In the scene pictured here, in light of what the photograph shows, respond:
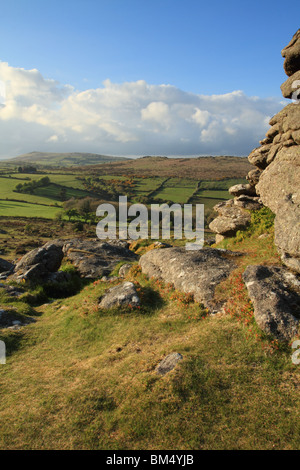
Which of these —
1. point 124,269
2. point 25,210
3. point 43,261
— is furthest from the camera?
point 25,210

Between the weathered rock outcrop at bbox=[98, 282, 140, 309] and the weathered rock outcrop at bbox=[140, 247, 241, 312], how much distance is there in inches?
101

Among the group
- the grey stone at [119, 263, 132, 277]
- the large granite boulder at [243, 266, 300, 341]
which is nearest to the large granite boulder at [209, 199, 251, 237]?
the grey stone at [119, 263, 132, 277]

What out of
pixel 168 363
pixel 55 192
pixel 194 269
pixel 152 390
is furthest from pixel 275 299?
pixel 55 192

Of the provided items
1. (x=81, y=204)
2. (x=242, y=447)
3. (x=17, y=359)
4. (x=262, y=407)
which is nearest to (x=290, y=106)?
(x=262, y=407)

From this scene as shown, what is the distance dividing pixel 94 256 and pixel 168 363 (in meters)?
18.1

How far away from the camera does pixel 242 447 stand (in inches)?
289

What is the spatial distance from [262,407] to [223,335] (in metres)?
3.46

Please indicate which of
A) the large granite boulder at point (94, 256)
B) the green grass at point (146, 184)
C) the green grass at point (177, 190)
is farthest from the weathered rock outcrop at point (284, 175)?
the green grass at point (146, 184)

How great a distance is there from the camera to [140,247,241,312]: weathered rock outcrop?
50.0 feet

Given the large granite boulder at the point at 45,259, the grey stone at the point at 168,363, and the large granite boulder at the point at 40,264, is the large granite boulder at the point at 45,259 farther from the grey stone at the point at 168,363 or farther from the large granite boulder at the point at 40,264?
the grey stone at the point at 168,363

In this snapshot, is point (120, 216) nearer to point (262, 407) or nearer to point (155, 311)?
point (155, 311)

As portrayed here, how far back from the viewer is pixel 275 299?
483 inches

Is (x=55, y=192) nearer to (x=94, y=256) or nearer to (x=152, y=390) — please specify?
(x=94, y=256)

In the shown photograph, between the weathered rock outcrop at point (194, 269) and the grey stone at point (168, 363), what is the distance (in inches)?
160
